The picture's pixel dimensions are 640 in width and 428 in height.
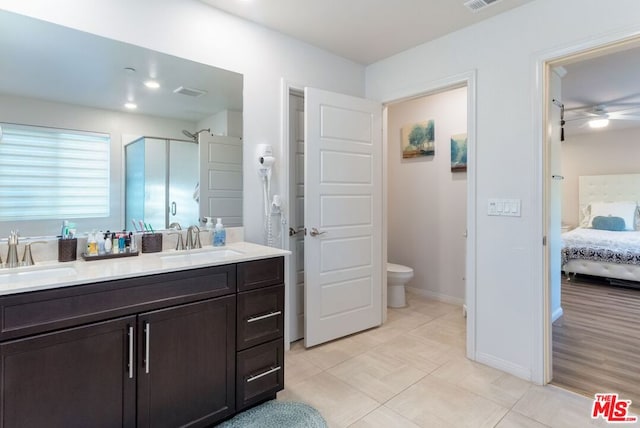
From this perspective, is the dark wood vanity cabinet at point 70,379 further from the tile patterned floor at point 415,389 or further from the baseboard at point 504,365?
the baseboard at point 504,365

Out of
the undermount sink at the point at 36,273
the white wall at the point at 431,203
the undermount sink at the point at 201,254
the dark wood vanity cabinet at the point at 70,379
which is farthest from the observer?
the white wall at the point at 431,203

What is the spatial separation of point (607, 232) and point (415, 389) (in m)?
5.20

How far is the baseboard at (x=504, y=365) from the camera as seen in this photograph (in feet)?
7.34

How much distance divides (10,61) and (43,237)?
871 millimetres

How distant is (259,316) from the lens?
1.90m

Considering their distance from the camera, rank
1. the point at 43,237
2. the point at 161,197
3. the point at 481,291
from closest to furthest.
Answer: the point at 43,237 < the point at 161,197 < the point at 481,291

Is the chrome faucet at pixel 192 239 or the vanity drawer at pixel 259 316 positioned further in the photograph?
the chrome faucet at pixel 192 239

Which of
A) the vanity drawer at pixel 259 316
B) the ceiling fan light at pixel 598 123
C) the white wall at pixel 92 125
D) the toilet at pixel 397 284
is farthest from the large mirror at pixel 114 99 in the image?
the ceiling fan light at pixel 598 123

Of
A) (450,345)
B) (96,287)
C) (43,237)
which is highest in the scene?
(43,237)

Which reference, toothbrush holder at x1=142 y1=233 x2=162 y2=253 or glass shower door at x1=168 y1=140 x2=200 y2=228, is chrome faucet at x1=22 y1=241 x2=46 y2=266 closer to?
toothbrush holder at x1=142 y1=233 x2=162 y2=253

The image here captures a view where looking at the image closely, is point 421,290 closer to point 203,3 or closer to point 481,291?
point 481,291

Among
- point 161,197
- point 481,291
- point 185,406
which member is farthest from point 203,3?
point 481,291

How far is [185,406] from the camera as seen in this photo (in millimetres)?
1623

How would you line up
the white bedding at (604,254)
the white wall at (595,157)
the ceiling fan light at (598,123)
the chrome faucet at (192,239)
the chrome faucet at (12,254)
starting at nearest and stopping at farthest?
the chrome faucet at (12,254), the chrome faucet at (192,239), the white bedding at (604,254), the ceiling fan light at (598,123), the white wall at (595,157)
